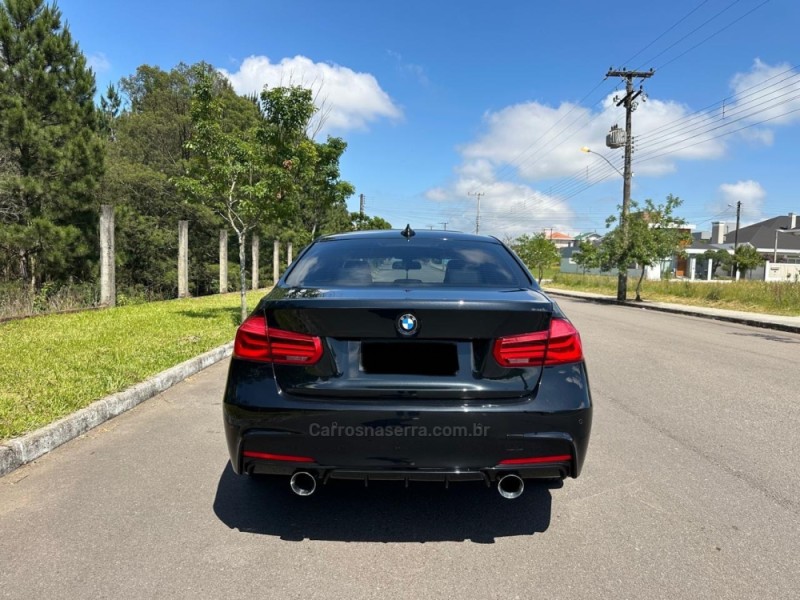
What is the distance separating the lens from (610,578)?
253cm

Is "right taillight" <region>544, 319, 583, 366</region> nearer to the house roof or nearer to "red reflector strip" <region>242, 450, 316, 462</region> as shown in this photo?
"red reflector strip" <region>242, 450, 316, 462</region>

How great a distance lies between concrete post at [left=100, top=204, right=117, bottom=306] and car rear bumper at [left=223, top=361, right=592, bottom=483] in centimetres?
1125

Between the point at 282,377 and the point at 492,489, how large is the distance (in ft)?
5.32

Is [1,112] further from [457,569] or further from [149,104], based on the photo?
[149,104]

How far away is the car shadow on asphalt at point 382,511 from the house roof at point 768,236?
265 feet

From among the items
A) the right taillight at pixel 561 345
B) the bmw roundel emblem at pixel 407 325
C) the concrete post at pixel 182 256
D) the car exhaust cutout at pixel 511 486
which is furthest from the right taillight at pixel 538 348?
the concrete post at pixel 182 256

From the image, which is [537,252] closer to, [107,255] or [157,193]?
[157,193]

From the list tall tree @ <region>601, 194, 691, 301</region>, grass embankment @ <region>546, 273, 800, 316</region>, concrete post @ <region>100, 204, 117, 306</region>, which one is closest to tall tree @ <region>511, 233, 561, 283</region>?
grass embankment @ <region>546, 273, 800, 316</region>

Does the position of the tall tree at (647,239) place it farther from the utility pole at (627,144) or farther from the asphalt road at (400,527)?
the asphalt road at (400,527)

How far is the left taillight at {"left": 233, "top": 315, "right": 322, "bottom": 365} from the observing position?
2646mm

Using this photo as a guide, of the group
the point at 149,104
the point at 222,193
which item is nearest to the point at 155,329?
the point at 222,193

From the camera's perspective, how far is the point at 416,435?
2.58 m

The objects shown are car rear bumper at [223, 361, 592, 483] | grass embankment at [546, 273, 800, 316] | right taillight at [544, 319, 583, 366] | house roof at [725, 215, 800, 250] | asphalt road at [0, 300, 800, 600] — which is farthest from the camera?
house roof at [725, 215, 800, 250]

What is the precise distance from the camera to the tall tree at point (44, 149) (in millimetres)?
15281
